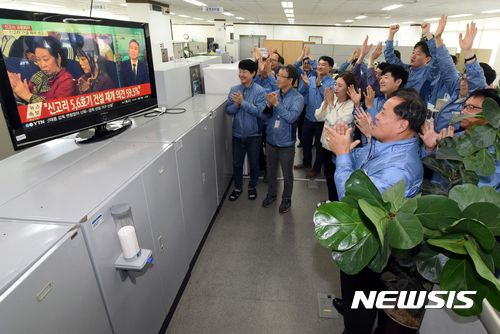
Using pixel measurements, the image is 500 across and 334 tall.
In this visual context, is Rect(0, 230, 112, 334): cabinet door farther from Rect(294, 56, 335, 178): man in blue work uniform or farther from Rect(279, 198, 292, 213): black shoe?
Rect(294, 56, 335, 178): man in blue work uniform

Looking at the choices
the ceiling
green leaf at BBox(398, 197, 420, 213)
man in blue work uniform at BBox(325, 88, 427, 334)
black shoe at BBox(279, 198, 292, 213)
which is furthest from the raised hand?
the ceiling

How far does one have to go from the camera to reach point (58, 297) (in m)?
0.90

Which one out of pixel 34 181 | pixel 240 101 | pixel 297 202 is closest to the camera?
pixel 34 181

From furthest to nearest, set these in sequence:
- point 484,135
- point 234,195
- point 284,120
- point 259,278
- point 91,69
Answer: point 234,195, point 284,120, point 259,278, point 91,69, point 484,135

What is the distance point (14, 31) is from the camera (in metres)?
1.29

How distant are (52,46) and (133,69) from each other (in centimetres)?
62

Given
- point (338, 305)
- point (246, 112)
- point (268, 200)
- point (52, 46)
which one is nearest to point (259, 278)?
point (338, 305)

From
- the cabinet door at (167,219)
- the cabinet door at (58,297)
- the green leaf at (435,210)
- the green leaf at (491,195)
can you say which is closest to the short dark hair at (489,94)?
the green leaf at (491,195)

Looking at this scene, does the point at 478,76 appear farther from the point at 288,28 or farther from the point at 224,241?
the point at 288,28

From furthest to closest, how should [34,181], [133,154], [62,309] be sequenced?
1. [133,154]
2. [34,181]
3. [62,309]

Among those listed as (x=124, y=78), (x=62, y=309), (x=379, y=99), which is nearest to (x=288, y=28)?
(x=379, y=99)

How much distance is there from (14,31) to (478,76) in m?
3.42

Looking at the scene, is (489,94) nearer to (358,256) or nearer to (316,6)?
(358,256)

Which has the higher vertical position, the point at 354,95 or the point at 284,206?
the point at 354,95
